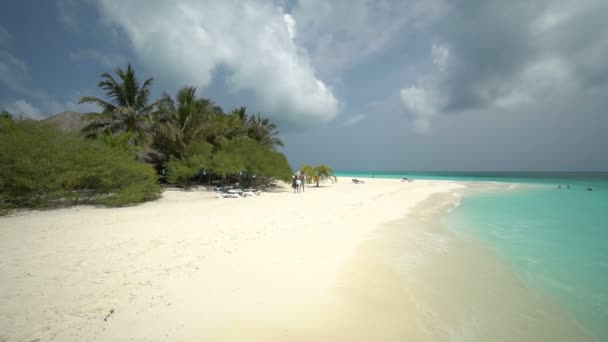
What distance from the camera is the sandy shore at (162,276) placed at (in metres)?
2.48

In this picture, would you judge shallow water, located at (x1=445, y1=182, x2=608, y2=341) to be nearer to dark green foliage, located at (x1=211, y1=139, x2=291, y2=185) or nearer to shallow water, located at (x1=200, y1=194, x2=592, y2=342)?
shallow water, located at (x1=200, y1=194, x2=592, y2=342)

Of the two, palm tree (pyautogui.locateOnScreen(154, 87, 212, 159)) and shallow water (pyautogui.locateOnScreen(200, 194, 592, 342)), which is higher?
palm tree (pyautogui.locateOnScreen(154, 87, 212, 159))

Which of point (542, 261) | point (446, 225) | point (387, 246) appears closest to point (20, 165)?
point (387, 246)

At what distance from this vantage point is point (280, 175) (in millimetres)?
17484

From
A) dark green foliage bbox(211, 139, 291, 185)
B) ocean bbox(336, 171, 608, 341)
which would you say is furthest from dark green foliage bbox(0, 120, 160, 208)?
ocean bbox(336, 171, 608, 341)

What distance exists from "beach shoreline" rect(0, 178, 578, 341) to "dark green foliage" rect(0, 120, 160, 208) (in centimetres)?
261

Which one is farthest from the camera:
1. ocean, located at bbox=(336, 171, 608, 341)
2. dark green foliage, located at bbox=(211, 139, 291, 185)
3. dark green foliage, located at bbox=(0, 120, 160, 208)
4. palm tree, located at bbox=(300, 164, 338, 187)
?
palm tree, located at bbox=(300, 164, 338, 187)

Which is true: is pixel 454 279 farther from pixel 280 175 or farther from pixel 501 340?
pixel 280 175

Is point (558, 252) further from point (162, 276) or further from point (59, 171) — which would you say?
point (59, 171)

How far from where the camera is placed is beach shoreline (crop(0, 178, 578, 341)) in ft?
8.18

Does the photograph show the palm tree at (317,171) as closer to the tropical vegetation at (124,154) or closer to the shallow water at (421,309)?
the tropical vegetation at (124,154)

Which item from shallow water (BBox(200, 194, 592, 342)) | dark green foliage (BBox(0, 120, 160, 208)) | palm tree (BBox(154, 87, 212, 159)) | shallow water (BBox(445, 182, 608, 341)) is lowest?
shallow water (BBox(445, 182, 608, 341))

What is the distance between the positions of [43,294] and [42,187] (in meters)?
8.48

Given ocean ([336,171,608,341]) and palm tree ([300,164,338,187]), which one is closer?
ocean ([336,171,608,341])
